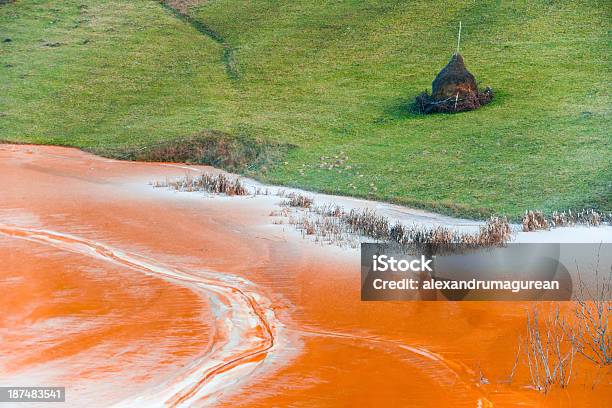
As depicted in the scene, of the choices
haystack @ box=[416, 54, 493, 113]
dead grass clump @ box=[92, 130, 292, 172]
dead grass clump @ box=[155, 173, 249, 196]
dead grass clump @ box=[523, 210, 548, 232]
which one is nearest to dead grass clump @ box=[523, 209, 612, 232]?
dead grass clump @ box=[523, 210, 548, 232]

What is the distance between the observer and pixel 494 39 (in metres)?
26.7

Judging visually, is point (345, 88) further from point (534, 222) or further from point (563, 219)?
point (534, 222)

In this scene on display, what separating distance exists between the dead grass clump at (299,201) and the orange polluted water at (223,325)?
0.99 metres

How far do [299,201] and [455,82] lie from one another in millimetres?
7695

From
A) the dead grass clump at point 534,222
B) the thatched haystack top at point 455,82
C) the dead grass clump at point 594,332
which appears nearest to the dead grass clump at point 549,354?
the dead grass clump at point 594,332

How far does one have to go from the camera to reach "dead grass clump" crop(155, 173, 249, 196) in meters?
17.0

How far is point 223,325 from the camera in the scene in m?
9.83

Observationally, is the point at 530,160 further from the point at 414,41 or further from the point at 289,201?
the point at 414,41

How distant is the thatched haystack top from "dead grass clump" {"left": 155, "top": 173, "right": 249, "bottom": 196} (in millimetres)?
6751

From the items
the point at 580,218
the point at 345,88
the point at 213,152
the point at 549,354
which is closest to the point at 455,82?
the point at 345,88

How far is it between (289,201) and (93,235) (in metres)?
3.94

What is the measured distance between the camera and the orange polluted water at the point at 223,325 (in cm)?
802

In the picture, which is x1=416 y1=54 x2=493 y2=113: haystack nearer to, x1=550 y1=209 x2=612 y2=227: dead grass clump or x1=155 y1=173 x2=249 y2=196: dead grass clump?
x1=155 y1=173 x2=249 y2=196: dead grass clump

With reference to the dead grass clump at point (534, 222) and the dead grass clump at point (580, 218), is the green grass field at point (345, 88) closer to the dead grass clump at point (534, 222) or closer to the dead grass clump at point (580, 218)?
the dead grass clump at point (580, 218)
